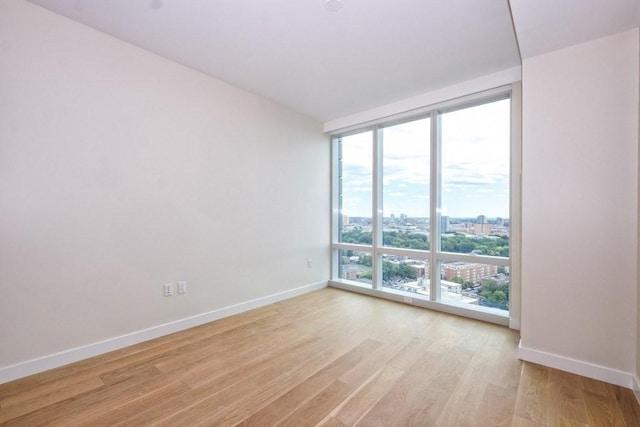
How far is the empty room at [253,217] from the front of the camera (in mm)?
1992

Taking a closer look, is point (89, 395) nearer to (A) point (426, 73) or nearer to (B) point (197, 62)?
(B) point (197, 62)

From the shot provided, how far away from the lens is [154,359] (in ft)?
8.03

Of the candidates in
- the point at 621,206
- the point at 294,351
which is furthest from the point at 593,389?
the point at 294,351

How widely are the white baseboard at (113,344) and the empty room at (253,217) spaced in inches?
0.7

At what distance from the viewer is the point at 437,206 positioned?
3732mm

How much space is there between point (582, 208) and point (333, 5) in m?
2.43

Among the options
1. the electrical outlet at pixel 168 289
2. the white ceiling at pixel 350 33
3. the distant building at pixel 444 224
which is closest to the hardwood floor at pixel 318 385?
the electrical outlet at pixel 168 289

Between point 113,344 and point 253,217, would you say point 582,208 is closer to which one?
point 253,217

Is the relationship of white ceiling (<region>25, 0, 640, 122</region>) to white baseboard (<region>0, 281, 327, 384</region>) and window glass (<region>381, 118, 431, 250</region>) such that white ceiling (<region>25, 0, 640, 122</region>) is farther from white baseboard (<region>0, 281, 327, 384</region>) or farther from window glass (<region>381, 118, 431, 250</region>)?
Answer: white baseboard (<region>0, 281, 327, 384</region>)

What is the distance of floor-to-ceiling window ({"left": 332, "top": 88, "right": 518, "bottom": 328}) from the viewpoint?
10.9ft

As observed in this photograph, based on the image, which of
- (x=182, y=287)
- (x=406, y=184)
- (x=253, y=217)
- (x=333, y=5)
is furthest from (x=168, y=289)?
(x=406, y=184)

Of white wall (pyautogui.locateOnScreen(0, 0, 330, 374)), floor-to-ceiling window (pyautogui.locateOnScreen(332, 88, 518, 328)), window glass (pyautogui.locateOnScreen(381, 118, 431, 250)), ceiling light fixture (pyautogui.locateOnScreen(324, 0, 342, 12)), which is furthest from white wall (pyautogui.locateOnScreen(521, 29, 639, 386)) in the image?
white wall (pyautogui.locateOnScreen(0, 0, 330, 374))

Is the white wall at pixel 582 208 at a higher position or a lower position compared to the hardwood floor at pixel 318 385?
higher

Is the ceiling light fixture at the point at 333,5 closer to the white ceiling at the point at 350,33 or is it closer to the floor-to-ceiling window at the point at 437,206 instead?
the white ceiling at the point at 350,33
